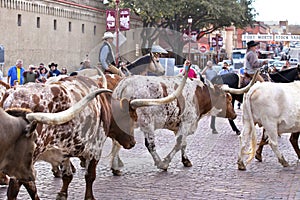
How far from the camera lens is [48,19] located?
1832 inches

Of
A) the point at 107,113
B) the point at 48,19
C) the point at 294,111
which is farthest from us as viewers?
the point at 48,19

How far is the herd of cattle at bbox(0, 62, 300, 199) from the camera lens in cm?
627

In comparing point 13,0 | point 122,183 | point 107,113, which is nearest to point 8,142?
point 107,113

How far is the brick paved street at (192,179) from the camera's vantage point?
909cm

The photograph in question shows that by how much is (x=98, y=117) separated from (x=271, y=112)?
11.8 feet

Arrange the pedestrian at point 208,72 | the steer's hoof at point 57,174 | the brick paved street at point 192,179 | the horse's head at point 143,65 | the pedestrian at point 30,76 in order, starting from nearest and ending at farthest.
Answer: the brick paved street at point 192,179 → the steer's hoof at point 57,174 → the horse's head at point 143,65 → the pedestrian at point 208,72 → the pedestrian at point 30,76

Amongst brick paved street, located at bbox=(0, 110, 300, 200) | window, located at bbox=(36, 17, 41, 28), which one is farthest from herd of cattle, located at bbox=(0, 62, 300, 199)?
window, located at bbox=(36, 17, 41, 28)

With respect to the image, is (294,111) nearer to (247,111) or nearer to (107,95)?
(247,111)

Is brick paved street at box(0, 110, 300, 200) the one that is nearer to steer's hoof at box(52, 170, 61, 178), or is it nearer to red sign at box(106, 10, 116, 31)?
steer's hoof at box(52, 170, 61, 178)

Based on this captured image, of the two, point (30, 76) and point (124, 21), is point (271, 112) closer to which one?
point (30, 76)

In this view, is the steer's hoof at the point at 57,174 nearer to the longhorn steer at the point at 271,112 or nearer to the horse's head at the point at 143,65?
the longhorn steer at the point at 271,112

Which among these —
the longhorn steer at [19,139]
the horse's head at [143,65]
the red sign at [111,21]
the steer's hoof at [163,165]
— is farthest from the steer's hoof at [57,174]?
the red sign at [111,21]

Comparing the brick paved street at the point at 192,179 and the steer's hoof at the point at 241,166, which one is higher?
the steer's hoof at the point at 241,166

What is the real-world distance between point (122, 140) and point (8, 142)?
3.42 metres
